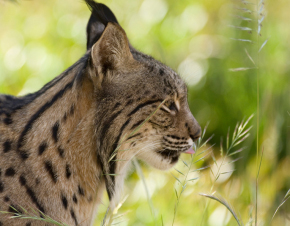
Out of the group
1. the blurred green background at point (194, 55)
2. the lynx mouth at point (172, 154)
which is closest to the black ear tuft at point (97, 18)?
the lynx mouth at point (172, 154)

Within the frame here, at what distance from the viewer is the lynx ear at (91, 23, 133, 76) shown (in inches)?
92.7

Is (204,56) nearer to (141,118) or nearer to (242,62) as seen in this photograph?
(242,62)

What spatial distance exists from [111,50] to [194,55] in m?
3.59

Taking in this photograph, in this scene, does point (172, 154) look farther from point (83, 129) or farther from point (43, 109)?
point (43, 109)

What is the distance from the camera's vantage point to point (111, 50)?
2.45m

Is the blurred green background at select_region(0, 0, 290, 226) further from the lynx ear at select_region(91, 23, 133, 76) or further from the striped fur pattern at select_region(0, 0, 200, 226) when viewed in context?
the lynx ear at select_region(91, 23, 133, 76)

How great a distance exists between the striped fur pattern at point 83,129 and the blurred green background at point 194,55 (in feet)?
4.57

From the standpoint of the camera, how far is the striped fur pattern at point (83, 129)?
2.38m

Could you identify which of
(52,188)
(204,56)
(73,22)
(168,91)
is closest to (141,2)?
(73,22)

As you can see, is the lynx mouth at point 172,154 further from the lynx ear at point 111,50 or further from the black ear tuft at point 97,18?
the black ear tuft at point 97,18

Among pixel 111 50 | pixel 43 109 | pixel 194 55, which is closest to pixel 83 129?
pixel 43 109

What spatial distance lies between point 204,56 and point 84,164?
3.77 metres

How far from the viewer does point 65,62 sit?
236 inches

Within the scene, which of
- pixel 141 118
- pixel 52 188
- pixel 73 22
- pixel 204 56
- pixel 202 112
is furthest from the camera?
pixel 73 22
